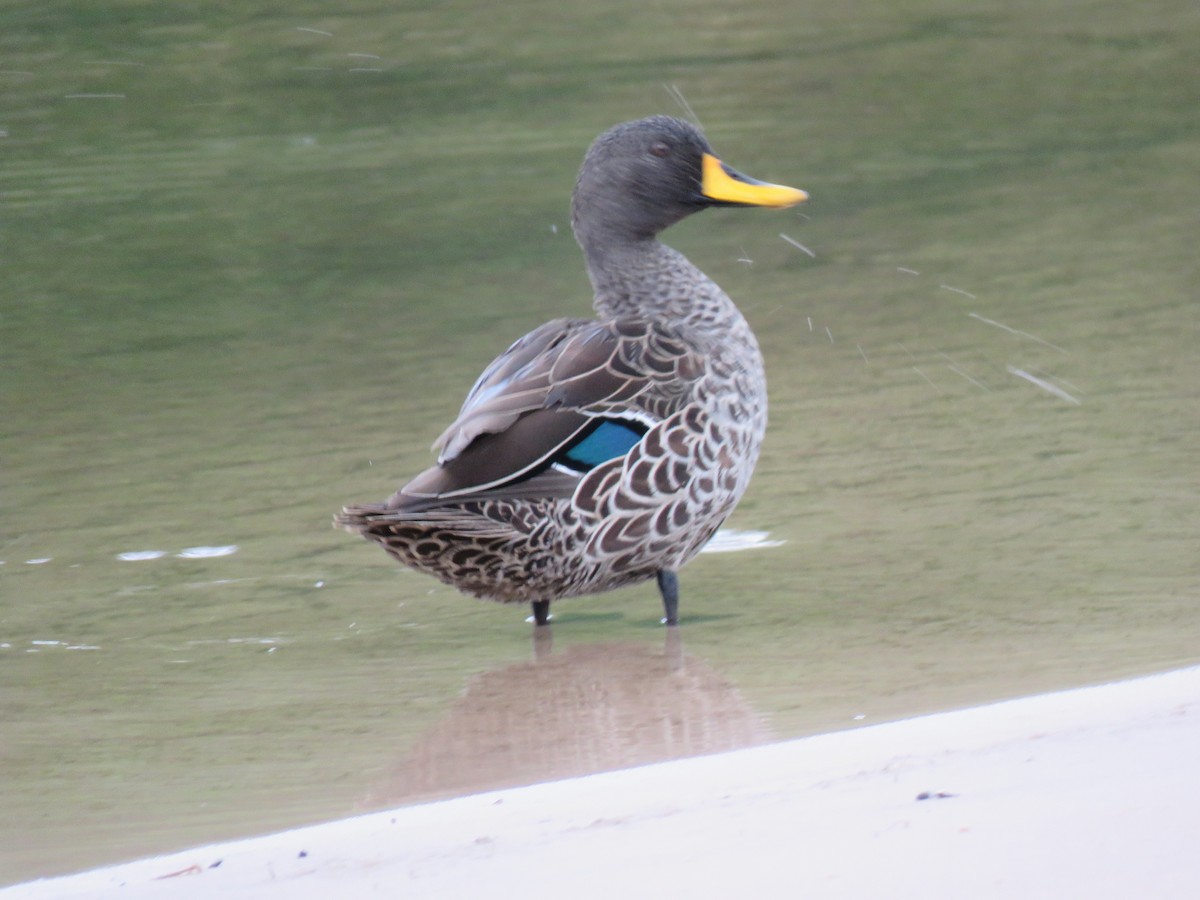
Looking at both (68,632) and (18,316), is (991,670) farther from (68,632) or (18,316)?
(18,316)

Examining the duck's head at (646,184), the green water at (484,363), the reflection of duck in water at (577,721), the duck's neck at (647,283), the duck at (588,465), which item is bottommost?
the green water at (484,363)

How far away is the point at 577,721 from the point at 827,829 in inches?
56.1

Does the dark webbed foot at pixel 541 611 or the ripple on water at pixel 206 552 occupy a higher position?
the dark webbed foot at pixel 541 611

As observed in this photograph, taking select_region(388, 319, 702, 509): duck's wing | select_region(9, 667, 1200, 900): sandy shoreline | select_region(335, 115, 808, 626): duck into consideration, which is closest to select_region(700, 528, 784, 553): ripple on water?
select_region(335, 115, 808, 626): duck

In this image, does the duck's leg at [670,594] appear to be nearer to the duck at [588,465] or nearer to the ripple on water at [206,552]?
the duck at [588,465]

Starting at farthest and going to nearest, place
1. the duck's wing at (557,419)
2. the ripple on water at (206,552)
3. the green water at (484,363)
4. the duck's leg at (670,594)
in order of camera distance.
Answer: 1. the ripple on water at (206,552)
2. the duck's leg at (670,594)
3. the duck's wing at (557,419)
4. the green water at (484,363)

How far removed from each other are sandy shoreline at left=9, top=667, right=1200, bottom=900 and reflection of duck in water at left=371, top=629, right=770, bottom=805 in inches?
25.2

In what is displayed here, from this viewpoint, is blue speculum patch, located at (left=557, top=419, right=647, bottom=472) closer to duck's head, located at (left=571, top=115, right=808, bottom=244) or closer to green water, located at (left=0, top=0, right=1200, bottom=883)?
green water, located at (left=0, top=0, right=1200, bottom=883)

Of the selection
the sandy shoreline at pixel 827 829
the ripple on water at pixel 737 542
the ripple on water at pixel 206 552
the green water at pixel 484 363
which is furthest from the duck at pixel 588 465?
the sandy shoreline at pixel 827 829

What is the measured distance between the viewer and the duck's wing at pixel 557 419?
4.82 meters

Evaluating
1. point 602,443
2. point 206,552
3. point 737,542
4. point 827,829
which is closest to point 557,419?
point 602,443

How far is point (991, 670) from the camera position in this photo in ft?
14.6

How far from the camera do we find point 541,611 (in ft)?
17.2

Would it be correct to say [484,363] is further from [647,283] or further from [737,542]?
[647,283]
